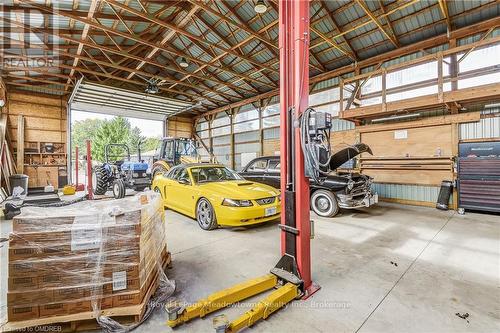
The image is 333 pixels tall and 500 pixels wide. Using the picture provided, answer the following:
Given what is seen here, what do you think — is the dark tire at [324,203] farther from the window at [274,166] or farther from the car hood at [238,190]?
the car hood at [238,190]

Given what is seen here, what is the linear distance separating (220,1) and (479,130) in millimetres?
8077

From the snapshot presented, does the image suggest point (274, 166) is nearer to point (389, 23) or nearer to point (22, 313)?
point (389, 23)

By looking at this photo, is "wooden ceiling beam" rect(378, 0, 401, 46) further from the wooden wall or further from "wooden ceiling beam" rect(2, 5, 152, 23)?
the wooden wall

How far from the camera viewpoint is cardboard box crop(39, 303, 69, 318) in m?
1.73

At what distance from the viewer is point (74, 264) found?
180 centimetres

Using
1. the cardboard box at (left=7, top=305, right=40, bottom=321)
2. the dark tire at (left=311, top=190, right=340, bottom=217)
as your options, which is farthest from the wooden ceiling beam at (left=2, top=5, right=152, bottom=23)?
the dark tire at (left=311, top=190, right=340, bottom=217)

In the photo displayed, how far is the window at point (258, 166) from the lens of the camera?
6852 mm

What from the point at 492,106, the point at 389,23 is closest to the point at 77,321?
Answer: the point at 492,106

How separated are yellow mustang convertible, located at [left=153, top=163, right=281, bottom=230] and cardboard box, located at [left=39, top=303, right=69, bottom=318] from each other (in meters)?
2.48

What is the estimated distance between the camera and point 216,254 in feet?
10.5

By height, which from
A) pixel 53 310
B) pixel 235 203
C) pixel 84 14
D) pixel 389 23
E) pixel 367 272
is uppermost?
pixel 84 14

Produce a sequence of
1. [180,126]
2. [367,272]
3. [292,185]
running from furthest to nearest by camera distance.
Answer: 1. [180,126]
2. [367,272]
3. [292,185]

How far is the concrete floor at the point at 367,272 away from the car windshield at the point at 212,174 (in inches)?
38.0

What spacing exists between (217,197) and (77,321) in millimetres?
2513
